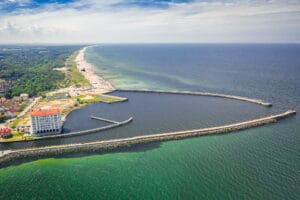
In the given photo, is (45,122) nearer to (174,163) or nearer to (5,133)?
(5,133)

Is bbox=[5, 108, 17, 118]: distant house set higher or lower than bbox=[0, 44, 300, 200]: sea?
higher

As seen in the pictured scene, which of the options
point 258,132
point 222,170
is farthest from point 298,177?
point 258,132

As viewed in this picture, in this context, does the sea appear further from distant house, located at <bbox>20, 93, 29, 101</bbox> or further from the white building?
distant house, located at <bbox>20, 93, 29, 101</bbox>

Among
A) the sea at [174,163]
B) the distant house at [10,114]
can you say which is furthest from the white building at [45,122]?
the distant house at [10,114]

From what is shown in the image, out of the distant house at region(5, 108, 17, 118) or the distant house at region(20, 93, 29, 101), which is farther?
the distant house at region(20, 93, 29, 101)

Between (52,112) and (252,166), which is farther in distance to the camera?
(52,112)

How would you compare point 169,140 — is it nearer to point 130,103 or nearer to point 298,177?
point 298,177

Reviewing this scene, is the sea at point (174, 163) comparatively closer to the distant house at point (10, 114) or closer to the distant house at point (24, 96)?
the distant house at point (10, 114)

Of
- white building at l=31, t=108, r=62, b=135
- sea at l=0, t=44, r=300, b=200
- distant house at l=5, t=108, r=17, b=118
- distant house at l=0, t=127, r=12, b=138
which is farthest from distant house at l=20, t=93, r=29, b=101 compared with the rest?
white building at l=31, t=108, r=62, b=135
